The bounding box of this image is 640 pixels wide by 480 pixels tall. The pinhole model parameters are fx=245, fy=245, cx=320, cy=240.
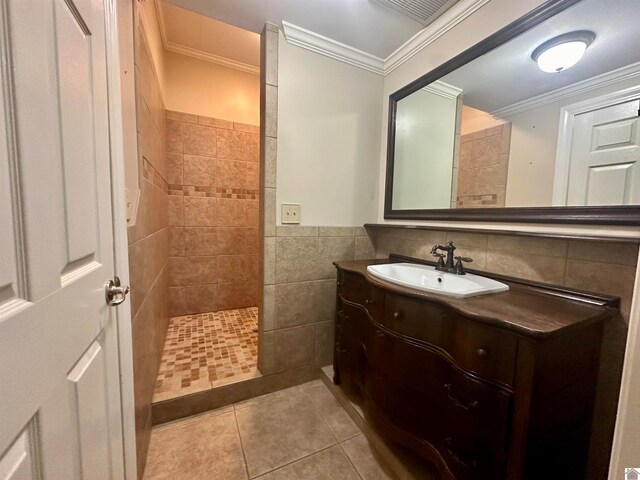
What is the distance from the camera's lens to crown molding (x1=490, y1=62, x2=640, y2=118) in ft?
2.66

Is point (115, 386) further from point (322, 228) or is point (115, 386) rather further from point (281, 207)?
point (322, 228)

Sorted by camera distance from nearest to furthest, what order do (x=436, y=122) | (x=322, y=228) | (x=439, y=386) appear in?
(x=439, y=386) < (x=436, y=122) < (x=322, y=228)

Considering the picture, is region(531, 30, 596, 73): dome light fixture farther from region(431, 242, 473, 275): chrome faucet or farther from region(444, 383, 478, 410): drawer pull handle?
region(444, 383, 478, 410): drawer pull handle

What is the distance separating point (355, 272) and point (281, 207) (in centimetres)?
60

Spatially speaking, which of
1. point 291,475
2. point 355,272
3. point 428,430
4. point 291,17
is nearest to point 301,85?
→ point 291,17

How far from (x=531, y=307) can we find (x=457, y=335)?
257 mm

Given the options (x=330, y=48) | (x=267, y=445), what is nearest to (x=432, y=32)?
(x=330, y=48)

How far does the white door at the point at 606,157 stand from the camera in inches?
31.6

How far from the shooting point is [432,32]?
139 cm

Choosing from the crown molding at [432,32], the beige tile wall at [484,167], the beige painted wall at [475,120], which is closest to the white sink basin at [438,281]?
the beige tile wall at [484,167]

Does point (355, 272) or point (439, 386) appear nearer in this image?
point (439, 386)

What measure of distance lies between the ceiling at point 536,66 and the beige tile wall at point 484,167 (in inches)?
5.3

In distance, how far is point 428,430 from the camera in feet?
3.05

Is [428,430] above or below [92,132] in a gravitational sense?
below
